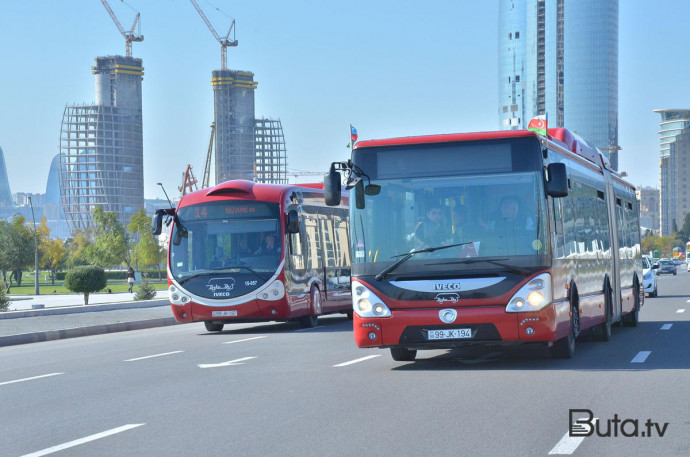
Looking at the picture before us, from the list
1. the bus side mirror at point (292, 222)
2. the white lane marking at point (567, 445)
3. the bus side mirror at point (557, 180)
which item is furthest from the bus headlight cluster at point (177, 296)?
the white lane marking at point (567, 445)

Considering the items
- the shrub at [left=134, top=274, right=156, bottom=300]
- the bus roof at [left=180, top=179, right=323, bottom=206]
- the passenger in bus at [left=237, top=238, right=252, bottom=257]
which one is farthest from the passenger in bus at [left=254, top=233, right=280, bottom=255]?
the shrub at [left=134, top=274, right=156, bottom=300]

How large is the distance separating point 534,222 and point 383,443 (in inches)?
222

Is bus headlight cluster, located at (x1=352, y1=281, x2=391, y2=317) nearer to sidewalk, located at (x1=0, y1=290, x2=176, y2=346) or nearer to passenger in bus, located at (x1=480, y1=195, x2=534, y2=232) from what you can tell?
passenger in bus, located at (x1=480, y1=195, x2=534, y2=232)

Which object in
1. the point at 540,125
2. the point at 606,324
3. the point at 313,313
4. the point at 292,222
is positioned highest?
the point at 540,125

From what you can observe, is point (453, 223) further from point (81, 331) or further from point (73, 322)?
point (73, 322)

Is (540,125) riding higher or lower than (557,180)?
higher

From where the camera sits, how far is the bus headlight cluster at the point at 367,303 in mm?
12950

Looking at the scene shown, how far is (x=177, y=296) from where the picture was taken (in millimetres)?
23406

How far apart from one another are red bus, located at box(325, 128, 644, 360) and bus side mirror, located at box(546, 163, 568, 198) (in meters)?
0.01

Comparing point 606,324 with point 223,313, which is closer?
point 606,324

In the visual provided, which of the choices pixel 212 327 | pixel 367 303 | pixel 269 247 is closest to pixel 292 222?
pixel 269 247

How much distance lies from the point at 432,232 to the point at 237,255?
36.2ft

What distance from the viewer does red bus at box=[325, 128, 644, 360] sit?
1265 cm

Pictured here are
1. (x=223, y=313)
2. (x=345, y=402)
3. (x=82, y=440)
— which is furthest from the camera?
(x=223, y=313)
